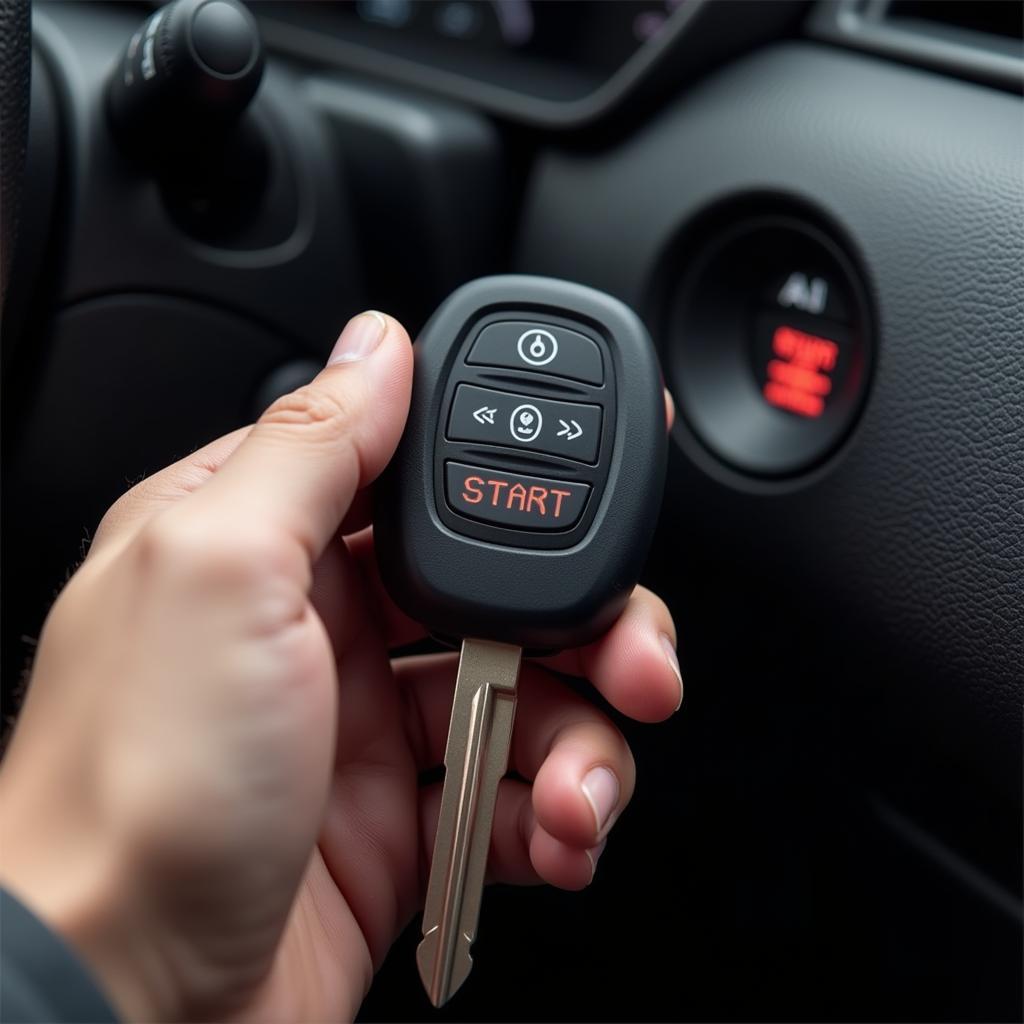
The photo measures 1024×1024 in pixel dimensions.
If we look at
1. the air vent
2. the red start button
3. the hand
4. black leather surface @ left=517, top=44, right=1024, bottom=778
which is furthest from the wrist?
the air vent

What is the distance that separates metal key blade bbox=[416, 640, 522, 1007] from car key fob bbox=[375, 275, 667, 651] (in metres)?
0.02

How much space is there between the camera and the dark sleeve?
1.71 ft

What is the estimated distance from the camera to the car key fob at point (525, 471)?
0.77 meters

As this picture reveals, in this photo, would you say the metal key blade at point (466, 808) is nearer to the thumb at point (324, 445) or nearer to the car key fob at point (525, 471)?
the car key fob at point (525, 471)

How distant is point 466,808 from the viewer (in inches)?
30.1

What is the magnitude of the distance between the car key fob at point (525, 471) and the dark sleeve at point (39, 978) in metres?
0.30

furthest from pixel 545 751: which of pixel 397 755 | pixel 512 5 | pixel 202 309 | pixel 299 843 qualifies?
pixel 512 5

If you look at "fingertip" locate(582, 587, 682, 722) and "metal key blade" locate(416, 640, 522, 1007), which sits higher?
"fingertip" locate(582, 587, 682, 722)

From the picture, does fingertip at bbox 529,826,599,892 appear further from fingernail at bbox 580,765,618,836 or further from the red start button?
the red start button

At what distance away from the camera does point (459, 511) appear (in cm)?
79

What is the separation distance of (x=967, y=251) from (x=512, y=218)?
48 centimetres

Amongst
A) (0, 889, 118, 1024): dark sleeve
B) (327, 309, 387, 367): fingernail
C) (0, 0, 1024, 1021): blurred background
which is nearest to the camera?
(0, 889, 118, 1024): dark sleeve

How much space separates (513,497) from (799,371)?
0.35 m

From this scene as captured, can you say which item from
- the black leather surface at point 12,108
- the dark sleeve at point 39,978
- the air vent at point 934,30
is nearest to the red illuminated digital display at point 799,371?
the air vent at point 934,30
